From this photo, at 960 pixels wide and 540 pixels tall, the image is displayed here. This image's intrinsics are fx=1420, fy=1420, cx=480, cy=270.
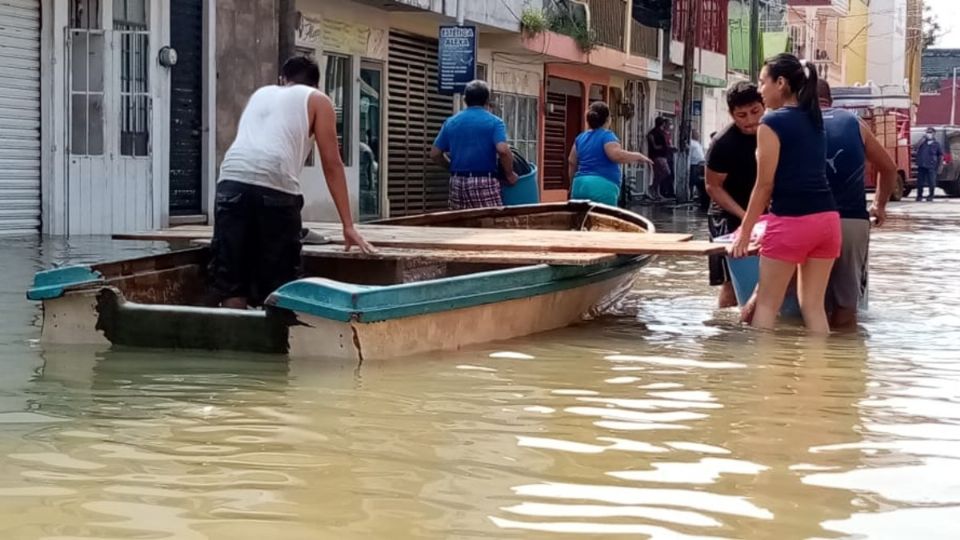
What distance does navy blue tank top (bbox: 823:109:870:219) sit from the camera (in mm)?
8094

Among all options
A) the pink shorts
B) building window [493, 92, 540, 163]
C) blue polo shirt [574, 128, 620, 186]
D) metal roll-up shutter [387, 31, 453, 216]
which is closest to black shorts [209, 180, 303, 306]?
the pink shorts

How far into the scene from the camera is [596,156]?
1171 centimetres

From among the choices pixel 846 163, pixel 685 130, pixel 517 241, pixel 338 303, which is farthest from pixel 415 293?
pixel 685 130

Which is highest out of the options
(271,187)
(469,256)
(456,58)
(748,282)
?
(456,58)

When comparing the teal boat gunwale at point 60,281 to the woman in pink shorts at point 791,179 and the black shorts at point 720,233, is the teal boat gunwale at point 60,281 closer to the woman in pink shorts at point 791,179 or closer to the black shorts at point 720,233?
the woman in pink shorts at point 791,179

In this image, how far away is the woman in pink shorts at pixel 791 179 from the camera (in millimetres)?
7367

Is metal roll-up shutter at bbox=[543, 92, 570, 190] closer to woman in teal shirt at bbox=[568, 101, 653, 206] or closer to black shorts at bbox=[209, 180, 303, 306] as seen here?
woman in teal shirt at bbox=[568, 101, 653, 206]

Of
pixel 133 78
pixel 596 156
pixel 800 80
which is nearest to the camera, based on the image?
pixel 800 80

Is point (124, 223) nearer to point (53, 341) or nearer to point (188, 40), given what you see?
point (188, 40)

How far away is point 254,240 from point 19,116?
8.01 meters

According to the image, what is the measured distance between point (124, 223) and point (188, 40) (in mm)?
2484

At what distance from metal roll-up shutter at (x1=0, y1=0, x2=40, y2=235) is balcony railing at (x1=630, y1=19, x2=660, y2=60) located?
1981 centimetres

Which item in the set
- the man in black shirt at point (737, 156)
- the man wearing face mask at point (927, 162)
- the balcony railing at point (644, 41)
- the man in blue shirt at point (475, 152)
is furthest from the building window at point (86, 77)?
the man wearing face mask at point (927, 162)

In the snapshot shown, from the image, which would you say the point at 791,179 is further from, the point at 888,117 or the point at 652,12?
the point at 888,117
